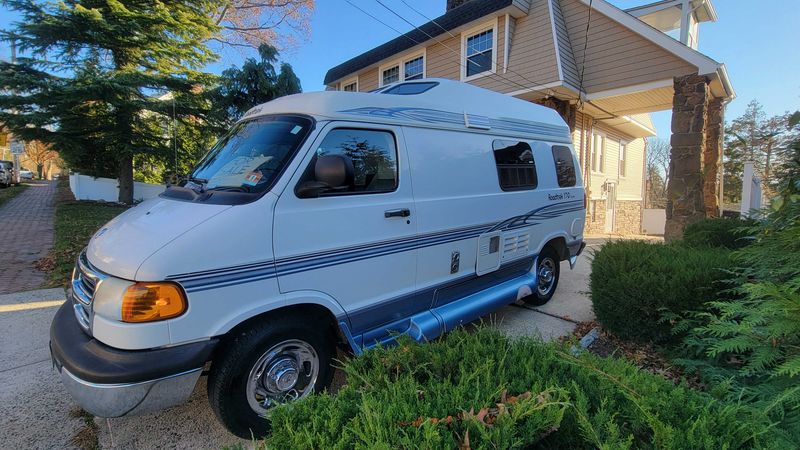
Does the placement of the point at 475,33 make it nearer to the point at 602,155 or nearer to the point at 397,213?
the point at 602,155

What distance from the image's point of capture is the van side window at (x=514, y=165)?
14.6ft

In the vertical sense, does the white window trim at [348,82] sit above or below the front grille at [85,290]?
above

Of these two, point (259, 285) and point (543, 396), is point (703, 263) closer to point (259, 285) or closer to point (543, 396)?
point (543, 396)

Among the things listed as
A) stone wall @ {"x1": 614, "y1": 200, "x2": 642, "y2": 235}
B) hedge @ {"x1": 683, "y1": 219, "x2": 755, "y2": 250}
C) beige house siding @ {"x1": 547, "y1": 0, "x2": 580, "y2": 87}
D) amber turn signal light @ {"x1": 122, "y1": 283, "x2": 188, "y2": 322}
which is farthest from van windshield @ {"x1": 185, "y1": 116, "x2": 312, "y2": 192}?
stone wall @ {"x1": 614, "y1": 200, "x2": 642, "y2": 235}

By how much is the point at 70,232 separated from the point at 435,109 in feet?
31.5

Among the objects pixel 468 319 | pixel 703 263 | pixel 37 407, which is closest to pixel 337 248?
pixel 468 319

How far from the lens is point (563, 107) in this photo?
36.3ft

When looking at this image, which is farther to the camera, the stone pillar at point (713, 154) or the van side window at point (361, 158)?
the stone pillar at point (713, 154)

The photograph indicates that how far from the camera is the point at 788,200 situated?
2.57 m

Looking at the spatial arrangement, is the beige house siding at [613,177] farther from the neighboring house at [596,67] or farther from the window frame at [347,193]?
the window frame at [347,193]

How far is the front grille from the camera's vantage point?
2.43 m

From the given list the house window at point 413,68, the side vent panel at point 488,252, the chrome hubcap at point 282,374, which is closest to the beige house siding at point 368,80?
the house window at point 413,68

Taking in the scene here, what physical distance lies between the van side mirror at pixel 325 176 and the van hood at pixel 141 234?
518mm

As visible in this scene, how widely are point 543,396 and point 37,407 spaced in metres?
3.66
